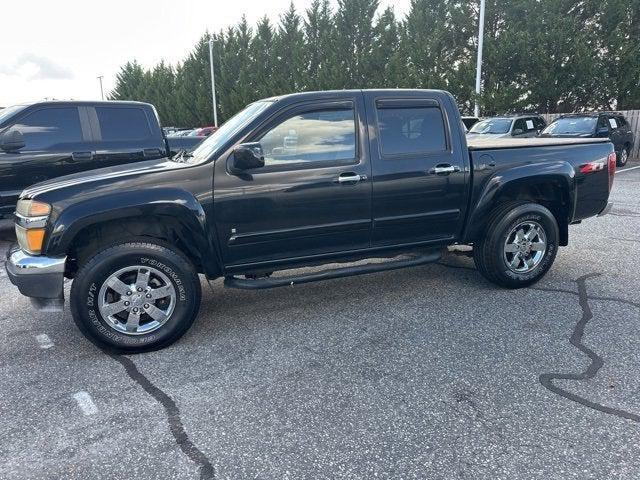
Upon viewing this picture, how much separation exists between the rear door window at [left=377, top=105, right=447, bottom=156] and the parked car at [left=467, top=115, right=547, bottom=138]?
36.6ft

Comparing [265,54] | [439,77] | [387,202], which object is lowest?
[387,202]

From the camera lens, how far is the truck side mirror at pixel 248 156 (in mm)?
3626

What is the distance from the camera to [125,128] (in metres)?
7.29

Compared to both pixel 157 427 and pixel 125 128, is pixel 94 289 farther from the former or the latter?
pixel 125 128

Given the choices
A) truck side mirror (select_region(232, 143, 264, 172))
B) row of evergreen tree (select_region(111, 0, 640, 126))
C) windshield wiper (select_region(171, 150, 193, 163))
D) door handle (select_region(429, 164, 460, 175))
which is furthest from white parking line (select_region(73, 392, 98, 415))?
row of evergreen tree (select_region(111, 0, 640, 126))

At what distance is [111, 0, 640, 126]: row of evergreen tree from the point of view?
72.4 ft

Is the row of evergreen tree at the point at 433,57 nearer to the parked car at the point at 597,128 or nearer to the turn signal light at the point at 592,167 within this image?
the parked car at the point at 597,128

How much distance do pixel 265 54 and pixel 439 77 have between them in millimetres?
19178

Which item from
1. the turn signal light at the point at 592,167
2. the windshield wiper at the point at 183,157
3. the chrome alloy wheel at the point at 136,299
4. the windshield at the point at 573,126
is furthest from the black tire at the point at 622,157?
the chrome alloy wheel at the point at 136,299

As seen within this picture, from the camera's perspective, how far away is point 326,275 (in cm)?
419

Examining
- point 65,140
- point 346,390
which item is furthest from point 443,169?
point 65,140

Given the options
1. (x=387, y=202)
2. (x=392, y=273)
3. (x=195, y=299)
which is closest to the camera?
(x=195, y=299)

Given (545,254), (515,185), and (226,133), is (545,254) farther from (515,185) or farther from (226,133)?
(226,133)

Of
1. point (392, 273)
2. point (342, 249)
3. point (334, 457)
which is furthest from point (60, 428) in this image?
point (392, 273)
